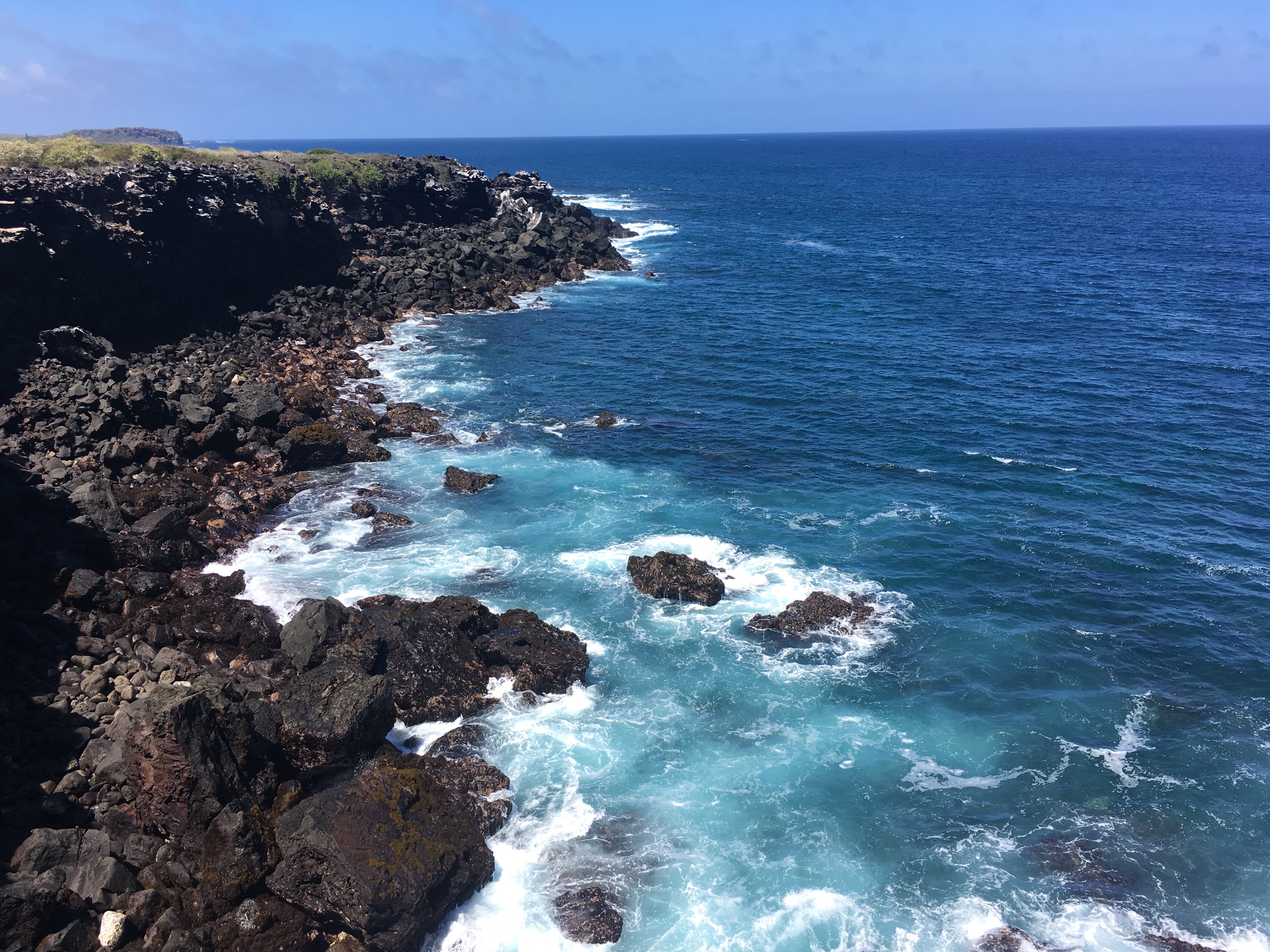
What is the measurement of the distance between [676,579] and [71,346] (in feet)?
138

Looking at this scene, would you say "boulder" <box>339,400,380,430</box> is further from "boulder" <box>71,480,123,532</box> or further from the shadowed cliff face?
"boulder" <box>71,480,123,532</box>

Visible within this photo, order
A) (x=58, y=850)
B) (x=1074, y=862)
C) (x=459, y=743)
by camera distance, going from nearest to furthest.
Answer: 1. (x=58, y=850)
2. (x=1074, y=862)
3. (x=459, y=743)

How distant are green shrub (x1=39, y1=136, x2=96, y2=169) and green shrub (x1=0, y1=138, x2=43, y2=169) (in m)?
0.44

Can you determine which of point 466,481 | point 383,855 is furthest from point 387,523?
point 383,855

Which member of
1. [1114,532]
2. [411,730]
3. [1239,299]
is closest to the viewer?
[411,730]

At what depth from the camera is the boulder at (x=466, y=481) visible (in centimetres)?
4678

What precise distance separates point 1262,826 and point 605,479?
3526cm

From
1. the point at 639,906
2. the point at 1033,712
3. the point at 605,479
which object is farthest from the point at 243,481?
the point at 1033,712

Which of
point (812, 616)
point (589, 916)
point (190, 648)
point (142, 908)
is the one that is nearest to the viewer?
point (142, 908)

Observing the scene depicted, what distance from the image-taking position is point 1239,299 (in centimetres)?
8419

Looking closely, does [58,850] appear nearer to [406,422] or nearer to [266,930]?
[266,930]

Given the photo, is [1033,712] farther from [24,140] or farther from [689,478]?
Result: [24,140]

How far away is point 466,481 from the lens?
154ft

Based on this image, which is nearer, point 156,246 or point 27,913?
point 27,913
